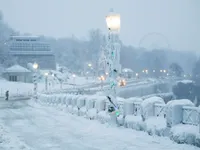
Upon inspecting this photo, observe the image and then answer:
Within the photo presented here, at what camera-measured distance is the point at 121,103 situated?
16.5 meters

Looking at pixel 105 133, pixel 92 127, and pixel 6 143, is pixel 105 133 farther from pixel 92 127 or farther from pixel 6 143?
pixel 6 143

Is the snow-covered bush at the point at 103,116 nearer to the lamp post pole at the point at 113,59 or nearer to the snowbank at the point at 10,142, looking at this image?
the lamp post pole at the point at 113,59

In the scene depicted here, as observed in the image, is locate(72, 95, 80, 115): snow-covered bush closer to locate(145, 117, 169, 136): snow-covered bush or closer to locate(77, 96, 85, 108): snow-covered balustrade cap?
locate(77, 96, 85, 108): snow-covered balustrade cap

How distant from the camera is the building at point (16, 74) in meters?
70.4

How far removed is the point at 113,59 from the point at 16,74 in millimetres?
59461

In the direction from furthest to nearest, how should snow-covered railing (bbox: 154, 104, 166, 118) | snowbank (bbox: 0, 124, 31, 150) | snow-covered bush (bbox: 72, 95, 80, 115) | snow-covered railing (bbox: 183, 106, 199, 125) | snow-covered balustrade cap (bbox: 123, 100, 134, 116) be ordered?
snow-covered bush (bbox: 72, 95, 80, 115)
snow-covered balustrade cap (bbox: 123, 100, 134, 116)
snow-covered railing (bbox: 154, 104, 166, 118)
snowbank (bbox: 0, 124, 31, 150)
snow-covered railing (bbox: 183, 106, 199, 125)

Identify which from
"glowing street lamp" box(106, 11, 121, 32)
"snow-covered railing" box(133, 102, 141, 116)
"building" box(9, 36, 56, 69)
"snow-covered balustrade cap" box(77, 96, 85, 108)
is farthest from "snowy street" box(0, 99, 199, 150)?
"building" box(9, 36, 56, 69)

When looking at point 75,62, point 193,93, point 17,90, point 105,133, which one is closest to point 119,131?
point 105,133

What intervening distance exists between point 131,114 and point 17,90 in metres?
47.6

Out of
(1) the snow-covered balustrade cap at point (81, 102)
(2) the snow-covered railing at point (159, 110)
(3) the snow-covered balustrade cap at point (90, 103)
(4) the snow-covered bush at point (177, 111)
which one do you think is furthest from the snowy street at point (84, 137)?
(1) the snow-covered balustrade cap at point (81, 102)

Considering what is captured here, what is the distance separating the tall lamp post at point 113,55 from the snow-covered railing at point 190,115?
4.34 metres

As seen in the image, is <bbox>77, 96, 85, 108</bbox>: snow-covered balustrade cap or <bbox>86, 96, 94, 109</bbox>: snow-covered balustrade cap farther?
<bbox>77, 96, 85, 108</bbox>: snow-covered balustrade cap

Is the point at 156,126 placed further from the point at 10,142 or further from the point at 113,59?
the point at 10,142

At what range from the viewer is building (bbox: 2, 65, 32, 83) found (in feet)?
231
